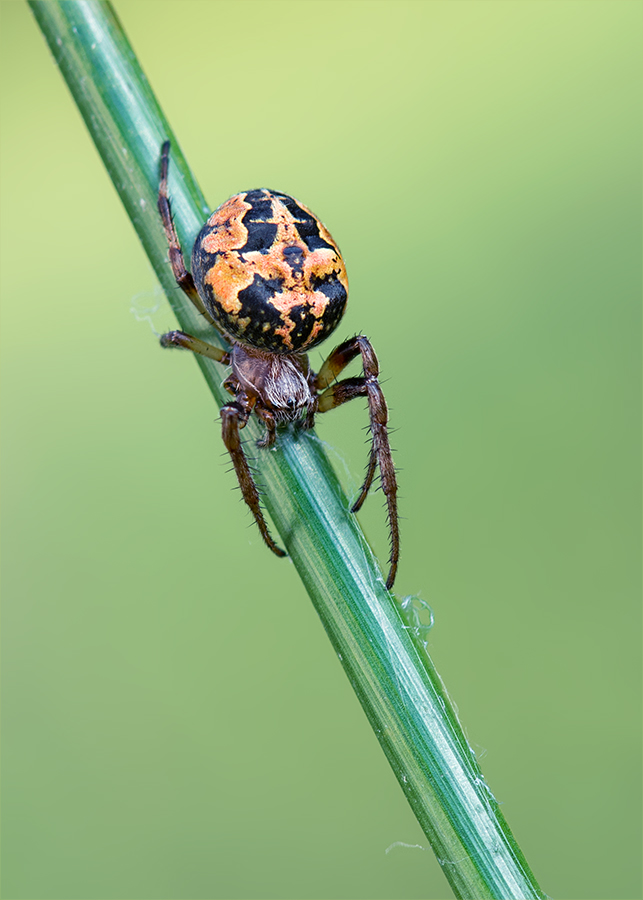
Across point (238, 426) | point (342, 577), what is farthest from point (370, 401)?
point (342, 577)

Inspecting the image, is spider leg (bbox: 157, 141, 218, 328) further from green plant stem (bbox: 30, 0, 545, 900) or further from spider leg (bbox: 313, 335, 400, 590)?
spider leg (bbox: 313, 335, 400, 590)

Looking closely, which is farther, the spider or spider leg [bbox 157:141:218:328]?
the spider

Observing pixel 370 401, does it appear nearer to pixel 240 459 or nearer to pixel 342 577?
pixel 240 459

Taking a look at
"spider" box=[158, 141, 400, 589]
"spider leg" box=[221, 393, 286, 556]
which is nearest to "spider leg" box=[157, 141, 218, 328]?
"spider" box=[158, 141, 400, 589]

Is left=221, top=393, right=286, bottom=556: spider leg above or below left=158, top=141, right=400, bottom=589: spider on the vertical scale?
below

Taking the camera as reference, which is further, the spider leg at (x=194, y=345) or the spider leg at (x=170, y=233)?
the spider leg at (x=194, y=345)

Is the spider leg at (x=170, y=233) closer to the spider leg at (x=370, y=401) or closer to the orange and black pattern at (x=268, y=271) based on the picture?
the orange and black pattern at (x=268, y=271)

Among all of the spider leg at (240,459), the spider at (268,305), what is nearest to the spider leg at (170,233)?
Result: the spider at (268,305)

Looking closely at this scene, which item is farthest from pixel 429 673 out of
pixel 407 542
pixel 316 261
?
pixel 316 261
